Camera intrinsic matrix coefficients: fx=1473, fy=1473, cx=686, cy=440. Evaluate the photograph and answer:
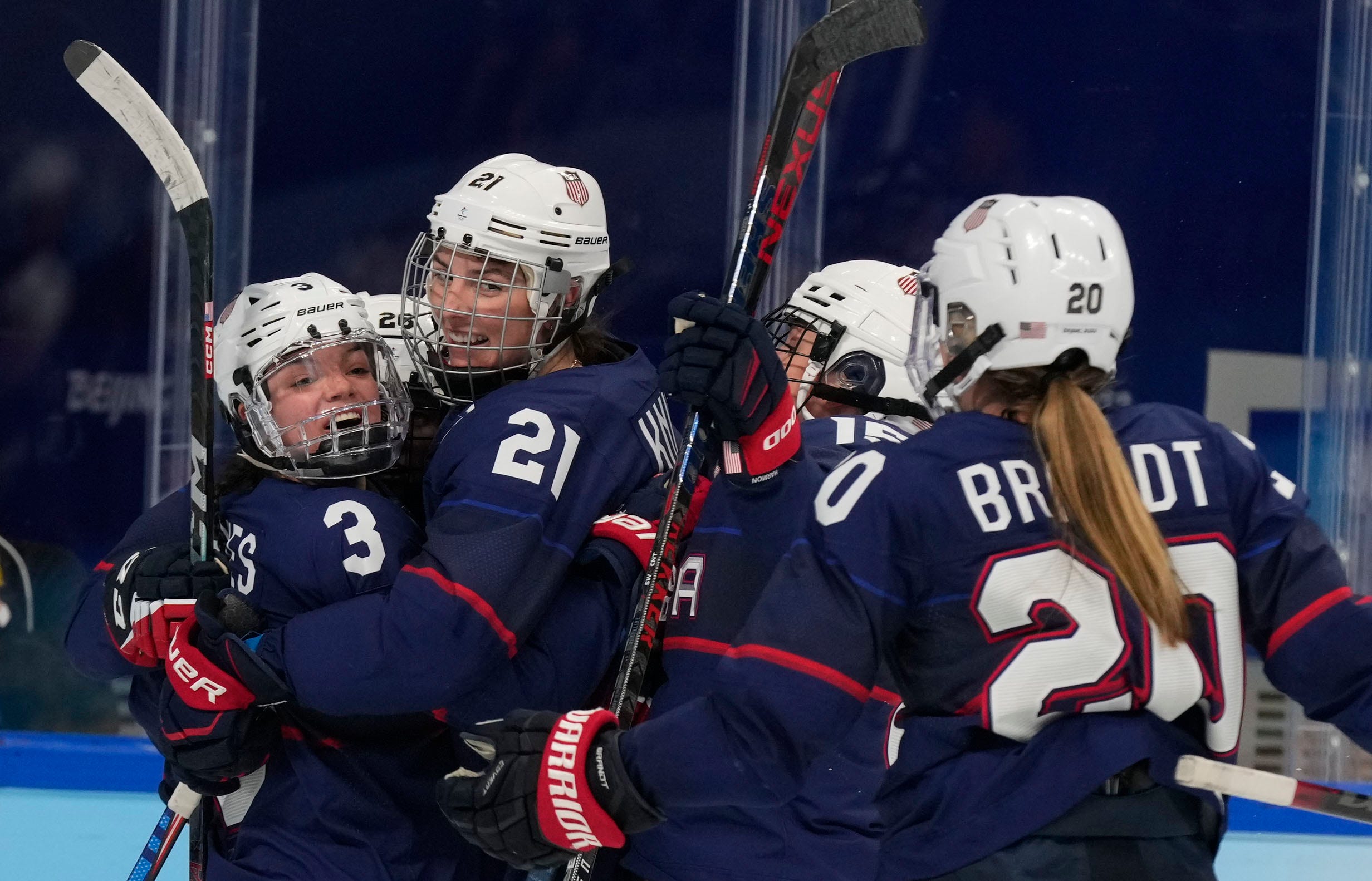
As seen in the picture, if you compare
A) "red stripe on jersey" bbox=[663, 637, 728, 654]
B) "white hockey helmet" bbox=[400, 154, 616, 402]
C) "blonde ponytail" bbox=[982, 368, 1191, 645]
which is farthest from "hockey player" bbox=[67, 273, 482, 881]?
"blonde ponytail" bbox=[982, 368, 1191, 645]

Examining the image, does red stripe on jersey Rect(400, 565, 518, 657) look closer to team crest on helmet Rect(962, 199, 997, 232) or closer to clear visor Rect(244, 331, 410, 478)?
clear visor Rect(244, 331, 410, 478)

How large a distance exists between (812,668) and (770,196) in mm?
819

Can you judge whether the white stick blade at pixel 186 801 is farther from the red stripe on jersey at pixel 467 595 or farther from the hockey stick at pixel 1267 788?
the hockey stick at pixel 1267 788

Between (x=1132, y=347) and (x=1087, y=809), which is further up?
(x=1132, y=347)

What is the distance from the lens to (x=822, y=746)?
4.72ft

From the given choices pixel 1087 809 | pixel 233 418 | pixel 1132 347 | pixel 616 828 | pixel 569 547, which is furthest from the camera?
pixel 1132 347

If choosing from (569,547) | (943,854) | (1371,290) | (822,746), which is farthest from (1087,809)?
(1371,290)

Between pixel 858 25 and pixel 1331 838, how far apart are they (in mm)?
3150

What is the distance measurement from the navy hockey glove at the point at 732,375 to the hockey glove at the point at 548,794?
42 cm

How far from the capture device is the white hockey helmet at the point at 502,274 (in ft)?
7.62

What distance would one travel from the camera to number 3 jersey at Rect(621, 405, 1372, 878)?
1386mm

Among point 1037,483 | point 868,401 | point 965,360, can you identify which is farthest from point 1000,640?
point 868,401

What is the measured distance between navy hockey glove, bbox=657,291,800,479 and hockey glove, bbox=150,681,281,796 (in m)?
0.80

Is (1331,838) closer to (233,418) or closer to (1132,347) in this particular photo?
(1132,347)
